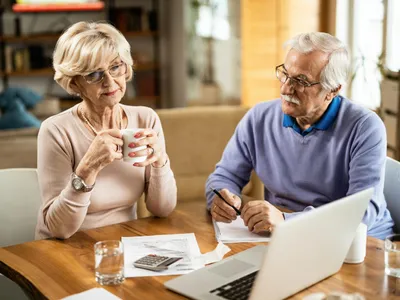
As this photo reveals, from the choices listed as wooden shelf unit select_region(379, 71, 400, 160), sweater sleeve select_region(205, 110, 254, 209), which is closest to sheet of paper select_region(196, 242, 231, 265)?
sweater sleeve select_region(205, 110, 254, 209)

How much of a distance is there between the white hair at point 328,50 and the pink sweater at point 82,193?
0.55 m

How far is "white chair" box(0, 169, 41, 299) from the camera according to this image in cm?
209

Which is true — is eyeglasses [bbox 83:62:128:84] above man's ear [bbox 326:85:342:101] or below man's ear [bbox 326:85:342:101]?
above

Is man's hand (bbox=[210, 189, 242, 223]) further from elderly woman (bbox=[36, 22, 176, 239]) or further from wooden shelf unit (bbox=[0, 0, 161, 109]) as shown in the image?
wooden shelf unit (bbox=[0, 0, 161, 109])

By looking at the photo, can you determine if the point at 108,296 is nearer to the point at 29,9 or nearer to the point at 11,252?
the point at 11,252

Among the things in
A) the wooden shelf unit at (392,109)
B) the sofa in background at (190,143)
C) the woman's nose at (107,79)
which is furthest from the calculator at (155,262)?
the wooden shelf unit at (392,109)

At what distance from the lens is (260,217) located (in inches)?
67.6

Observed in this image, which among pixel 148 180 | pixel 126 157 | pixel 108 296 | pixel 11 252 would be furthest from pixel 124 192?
pixel 108 296

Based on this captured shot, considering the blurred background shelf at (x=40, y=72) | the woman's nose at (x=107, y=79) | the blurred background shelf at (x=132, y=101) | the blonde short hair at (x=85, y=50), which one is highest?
the blonde short hair at (x=85, y=50)

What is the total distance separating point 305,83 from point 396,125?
1.74 metres

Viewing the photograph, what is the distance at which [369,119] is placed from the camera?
197cm

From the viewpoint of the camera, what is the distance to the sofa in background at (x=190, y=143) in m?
3.42

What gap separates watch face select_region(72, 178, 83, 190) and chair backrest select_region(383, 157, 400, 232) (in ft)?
3.34

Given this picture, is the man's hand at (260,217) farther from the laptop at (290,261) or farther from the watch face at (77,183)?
the watch face at (77,183)
